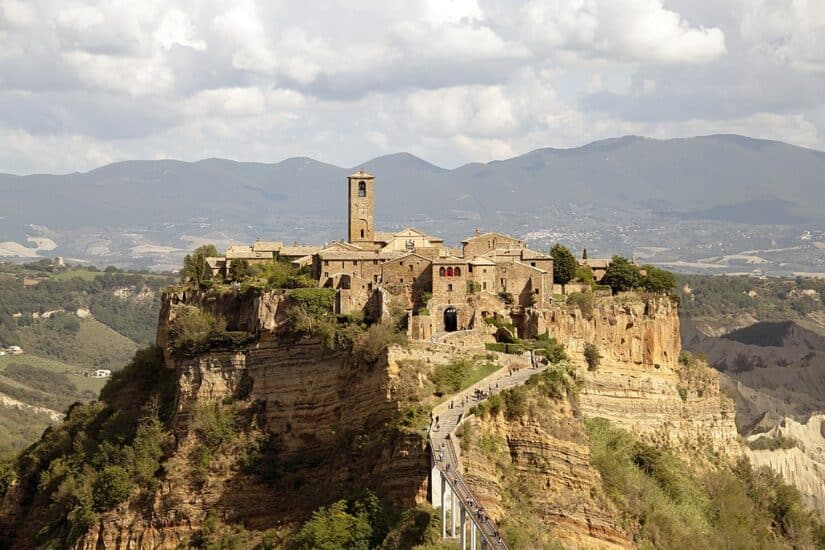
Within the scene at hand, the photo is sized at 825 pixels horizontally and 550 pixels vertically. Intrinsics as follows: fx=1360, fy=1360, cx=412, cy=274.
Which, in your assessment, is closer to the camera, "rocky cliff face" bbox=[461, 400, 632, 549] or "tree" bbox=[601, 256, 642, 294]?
"rocky cliff face" bbox=[461, 400, 632, 549]

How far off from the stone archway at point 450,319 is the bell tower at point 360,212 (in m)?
11.8

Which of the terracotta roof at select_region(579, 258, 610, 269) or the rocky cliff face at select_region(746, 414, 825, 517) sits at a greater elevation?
the terracotta roof at select_region(579, 258, 610, 269)

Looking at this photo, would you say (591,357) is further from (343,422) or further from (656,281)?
(343,422)

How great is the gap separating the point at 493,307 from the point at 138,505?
16.9 m

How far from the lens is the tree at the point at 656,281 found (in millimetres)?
66188

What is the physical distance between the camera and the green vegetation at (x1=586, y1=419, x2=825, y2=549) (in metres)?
50.6

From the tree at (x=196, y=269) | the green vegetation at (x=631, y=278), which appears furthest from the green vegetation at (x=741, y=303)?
the tree at (x=196, y=269)

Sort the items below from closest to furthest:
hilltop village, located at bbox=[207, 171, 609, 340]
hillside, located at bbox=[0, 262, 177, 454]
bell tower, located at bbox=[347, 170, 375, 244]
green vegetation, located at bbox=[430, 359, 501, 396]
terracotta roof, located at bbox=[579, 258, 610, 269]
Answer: green vegetation, located at bbox=[430, 359, 501, 396] → hilltop village, located at bbox=[207, 171, 609, 340] → terracotta roof, located at bbox=[579, 258, 610, 269] → bell tower, located at bbox=[347, 170, 375, 244] → hillside, located at bbox=[0, 262, 177, 454]

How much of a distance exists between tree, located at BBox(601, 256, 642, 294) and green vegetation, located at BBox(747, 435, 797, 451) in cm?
2445

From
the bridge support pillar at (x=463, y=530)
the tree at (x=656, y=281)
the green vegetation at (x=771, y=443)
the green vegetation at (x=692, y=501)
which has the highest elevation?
the tree at (x=656, y=281)

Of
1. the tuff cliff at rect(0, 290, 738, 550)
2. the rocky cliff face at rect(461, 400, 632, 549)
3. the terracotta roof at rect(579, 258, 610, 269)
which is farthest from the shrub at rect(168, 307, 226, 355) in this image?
the terracotta roof at rect(579, 258, 610, 269)

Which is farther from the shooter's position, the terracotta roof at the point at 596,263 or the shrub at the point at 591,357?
the terracotta roof at the point at 596,263

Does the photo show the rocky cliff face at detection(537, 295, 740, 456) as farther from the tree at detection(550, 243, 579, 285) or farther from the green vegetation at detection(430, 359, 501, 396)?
the green vegetation at detection(430, 359, 501, 396)

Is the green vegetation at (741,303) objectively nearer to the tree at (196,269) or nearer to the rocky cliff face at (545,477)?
the tree at (196,269)
